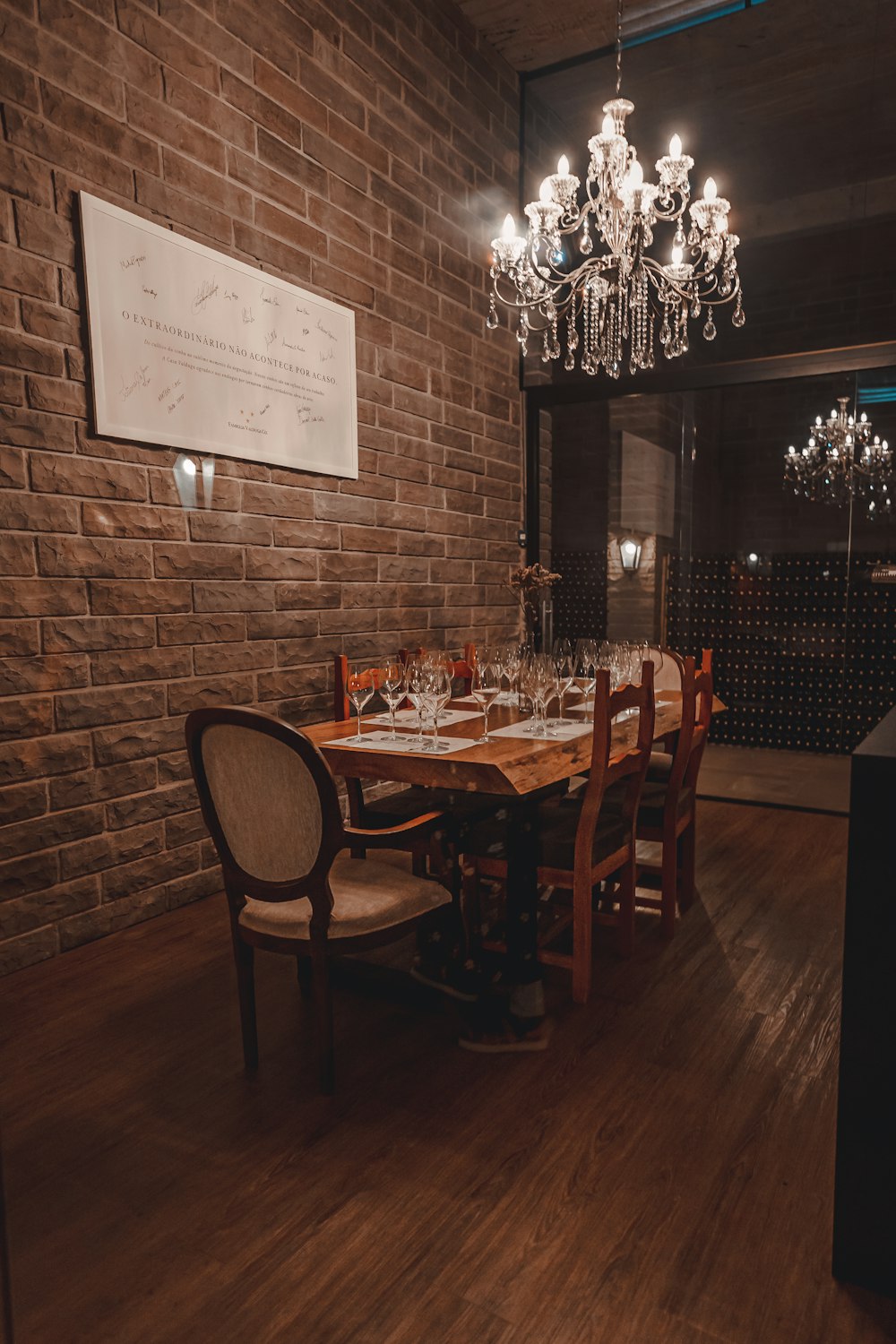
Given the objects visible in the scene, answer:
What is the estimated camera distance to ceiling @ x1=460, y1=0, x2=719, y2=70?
4.48 metres

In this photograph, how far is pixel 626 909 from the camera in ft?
8.66

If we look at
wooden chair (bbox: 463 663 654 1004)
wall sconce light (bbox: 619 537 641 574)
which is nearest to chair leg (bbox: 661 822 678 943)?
wooden chair (bbox: 463 663 654 1004)

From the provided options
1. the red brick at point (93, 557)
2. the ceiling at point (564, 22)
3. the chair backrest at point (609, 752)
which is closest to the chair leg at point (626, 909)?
the chair backrest at point (609, 752)

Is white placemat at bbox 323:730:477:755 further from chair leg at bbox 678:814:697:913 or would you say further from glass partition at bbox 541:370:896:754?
glass partition at bbox 541:370:896:754

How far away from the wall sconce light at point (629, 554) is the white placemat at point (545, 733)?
262cm

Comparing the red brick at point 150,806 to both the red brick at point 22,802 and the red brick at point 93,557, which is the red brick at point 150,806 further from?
the red brick at point 93,557

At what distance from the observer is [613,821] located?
260 cm

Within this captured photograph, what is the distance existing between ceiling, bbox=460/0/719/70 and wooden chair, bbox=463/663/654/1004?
13.2 feet

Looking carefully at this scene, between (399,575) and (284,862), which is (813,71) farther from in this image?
(284,862)

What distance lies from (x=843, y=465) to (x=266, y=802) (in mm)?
3757

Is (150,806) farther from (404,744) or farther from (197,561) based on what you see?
(404,744)

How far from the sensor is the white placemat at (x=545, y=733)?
244cm

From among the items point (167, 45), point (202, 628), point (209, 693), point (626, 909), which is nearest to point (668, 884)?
point (626, 909)

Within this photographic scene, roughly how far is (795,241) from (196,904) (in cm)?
494
